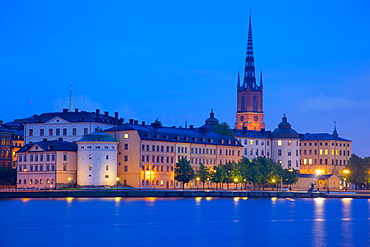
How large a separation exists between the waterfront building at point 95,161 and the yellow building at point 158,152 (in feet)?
14.1

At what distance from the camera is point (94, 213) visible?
283ft

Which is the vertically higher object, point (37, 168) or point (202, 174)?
point (37, 168)

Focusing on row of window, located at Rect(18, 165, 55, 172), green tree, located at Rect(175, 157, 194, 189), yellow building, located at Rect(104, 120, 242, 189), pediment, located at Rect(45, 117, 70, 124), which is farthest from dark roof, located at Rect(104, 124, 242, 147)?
row of window, located at Rect(18, 165, 55, 172)

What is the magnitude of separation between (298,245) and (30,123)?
10249cm

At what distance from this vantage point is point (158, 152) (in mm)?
143625

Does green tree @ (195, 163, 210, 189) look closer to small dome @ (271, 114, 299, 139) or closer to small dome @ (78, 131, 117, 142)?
small dome @ (78, 131, 117, 142)

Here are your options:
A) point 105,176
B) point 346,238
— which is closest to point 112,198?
point 105,176

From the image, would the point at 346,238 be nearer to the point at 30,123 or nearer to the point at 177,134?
the point at 177,134

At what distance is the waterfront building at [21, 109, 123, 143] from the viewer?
14950 cm

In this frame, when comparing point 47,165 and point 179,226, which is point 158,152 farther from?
point 179,226

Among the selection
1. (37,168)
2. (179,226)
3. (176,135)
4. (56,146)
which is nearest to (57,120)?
(56,146)

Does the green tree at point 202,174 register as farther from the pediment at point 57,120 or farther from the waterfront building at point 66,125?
the pediment at point 57,120

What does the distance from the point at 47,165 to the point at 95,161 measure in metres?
8.32

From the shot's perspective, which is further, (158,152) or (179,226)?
(158,152)
